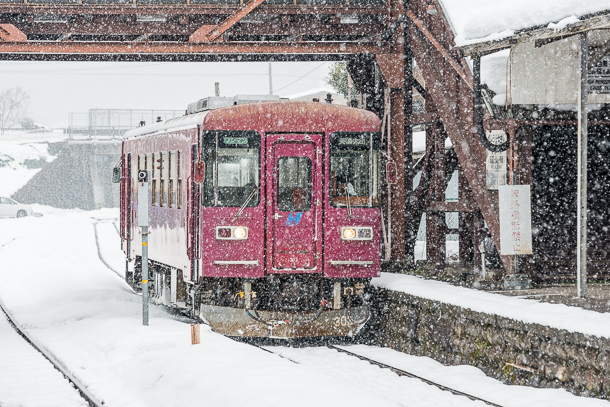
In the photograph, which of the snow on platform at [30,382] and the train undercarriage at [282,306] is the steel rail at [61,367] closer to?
the snow on platform at [30,382]

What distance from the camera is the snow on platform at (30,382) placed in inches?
366

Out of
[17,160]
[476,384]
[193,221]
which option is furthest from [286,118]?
[17,160]

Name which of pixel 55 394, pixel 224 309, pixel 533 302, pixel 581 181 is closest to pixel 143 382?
pixel 55 394

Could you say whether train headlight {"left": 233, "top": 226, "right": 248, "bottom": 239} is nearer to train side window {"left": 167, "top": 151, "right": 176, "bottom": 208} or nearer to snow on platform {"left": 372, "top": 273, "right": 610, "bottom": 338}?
train side window {"left": 167, "top": 151, "right": 176, "bottom": 208}

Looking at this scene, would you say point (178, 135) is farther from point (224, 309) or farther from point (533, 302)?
point (533, 302)

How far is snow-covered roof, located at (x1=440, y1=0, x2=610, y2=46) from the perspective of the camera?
10.5 m

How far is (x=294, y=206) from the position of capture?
42.1ft

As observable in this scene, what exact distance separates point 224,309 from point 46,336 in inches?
111

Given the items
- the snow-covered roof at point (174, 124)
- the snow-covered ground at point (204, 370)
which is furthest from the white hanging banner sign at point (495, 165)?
the snow-covered roof at point (174, 124)

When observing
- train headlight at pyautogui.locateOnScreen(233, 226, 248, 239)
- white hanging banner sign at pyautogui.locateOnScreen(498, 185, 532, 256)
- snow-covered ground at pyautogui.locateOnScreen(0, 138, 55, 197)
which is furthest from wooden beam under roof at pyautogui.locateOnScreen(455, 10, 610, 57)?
snow-covered ground at pyautogui.locateOnScreen(0, 138, 55, 197)

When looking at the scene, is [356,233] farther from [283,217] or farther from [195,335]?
[195,335]

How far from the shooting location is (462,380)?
1039 cm

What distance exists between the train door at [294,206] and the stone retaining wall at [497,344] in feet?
4.88

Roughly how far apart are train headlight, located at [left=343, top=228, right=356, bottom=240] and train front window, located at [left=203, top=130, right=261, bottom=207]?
1257mm
